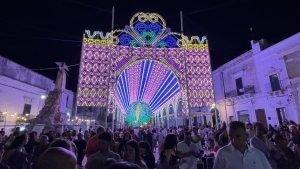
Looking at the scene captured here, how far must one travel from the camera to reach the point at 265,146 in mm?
3623

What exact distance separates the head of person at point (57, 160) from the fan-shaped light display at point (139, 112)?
3162 cm

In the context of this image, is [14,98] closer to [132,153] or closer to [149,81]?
[149,81]

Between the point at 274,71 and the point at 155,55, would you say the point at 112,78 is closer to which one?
the point at 155,55

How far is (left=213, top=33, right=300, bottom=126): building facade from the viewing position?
580 inches

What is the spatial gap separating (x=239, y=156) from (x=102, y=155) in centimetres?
202

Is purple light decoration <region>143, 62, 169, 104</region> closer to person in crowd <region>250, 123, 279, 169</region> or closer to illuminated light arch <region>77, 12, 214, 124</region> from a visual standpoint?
illuminated light arch <region>77, 12, 214, 124</region>

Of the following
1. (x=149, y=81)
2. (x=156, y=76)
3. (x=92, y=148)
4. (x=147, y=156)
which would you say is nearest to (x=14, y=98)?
(x=149, y=81)

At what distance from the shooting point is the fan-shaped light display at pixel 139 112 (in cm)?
3306

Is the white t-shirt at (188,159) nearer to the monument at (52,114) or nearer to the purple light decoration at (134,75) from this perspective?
the monument at (52,114)

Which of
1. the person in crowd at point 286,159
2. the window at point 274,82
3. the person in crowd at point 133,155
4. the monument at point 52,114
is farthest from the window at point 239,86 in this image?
the person in crowd at point 133,155

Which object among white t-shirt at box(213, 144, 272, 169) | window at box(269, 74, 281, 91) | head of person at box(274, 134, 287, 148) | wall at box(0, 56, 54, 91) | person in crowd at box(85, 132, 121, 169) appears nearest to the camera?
white t-shirt at box(213, 144, 272, 169)

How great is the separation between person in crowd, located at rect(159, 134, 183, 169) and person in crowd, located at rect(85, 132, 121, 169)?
0.85 m

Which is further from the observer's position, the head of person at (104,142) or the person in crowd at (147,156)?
the person in crowd at (147,156)

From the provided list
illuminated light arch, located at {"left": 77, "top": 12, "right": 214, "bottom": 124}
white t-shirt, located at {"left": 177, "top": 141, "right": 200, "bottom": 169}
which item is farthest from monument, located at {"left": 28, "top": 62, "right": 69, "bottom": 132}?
white t-shirt, located at {"left": 177, "top": 141, "right": 200, "bottom": 169}
